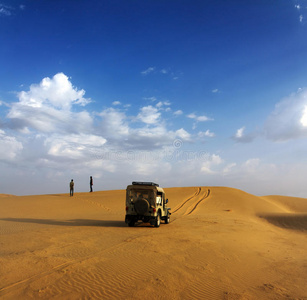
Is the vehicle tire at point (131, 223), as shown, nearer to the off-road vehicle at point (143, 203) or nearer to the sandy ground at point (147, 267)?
the off-road vehicle at point (143, 203)

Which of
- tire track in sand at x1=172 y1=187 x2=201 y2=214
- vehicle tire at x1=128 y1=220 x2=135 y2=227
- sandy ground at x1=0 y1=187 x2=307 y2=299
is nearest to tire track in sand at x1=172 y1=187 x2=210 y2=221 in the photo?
tire track in sand at x1=172 y1=187 x2=201 y2=214

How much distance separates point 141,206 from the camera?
14750mm

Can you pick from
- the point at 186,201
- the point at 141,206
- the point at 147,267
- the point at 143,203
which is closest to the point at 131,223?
the point at 141,206

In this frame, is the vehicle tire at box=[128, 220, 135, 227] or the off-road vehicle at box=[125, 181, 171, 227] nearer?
the off-road vehicle at box=[125, 181, 171, 227]

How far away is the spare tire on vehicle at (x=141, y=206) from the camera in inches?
579

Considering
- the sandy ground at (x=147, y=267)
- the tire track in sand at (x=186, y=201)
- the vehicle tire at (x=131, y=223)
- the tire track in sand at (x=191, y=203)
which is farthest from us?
the tire track in sand at (x=186, y=201)

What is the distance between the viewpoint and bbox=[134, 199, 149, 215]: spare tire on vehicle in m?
14.7

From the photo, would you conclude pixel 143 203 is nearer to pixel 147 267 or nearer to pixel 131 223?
pixel 131 223

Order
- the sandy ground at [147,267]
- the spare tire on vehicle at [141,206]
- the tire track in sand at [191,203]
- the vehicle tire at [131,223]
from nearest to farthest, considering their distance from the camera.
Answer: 1. the sandy ground at [147,267]
2. the spare tire on vehicle at [141,206]
3. the vehicle tire at [131,223]
4. the tire track in sand at [191,203]

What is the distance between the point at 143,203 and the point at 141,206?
22 cm

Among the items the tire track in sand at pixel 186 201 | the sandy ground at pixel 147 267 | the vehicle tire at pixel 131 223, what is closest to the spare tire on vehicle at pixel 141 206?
the vehicle tire at pixel 131 223

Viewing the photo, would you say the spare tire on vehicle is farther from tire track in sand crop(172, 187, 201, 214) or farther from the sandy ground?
tire track in sand crop(172, 187, 201, 214)

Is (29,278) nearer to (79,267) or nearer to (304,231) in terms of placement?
(79,267)

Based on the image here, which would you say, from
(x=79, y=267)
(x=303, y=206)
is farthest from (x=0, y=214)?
(x=303, y=206)
